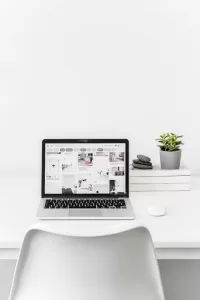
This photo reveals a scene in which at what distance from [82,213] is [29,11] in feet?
4.03

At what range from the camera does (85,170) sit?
1.88m

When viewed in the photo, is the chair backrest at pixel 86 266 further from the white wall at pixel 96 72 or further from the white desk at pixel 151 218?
the white wall at pixel 96 72

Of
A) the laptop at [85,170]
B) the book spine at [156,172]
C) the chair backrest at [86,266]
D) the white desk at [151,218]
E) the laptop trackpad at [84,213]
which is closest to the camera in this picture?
the chair backrest at [86,266]

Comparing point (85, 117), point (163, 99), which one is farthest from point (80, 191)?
point (163, 99)

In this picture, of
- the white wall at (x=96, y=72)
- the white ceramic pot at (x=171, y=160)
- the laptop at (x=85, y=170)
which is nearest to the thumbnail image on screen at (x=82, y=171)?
the laptop at (x=85, y=170)

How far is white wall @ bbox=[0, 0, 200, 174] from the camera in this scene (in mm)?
2396

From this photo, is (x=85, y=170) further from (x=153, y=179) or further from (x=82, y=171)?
(x=153, y=179)

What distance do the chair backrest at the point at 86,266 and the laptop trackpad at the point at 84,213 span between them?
45cm

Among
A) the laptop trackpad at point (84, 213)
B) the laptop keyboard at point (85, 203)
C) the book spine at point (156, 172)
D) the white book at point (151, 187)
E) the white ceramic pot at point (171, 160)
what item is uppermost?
the white ceramic pot at point (171, 160)

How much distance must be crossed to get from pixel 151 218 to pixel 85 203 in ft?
0.90

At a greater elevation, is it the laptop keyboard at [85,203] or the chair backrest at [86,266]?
the laptop keyboard at [85,203]

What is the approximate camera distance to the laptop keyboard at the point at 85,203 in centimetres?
174

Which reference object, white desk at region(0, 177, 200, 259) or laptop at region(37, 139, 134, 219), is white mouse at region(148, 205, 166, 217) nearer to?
white desk at region(0, 177, 200, 259)

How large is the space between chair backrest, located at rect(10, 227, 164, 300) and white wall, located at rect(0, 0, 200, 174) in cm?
132
